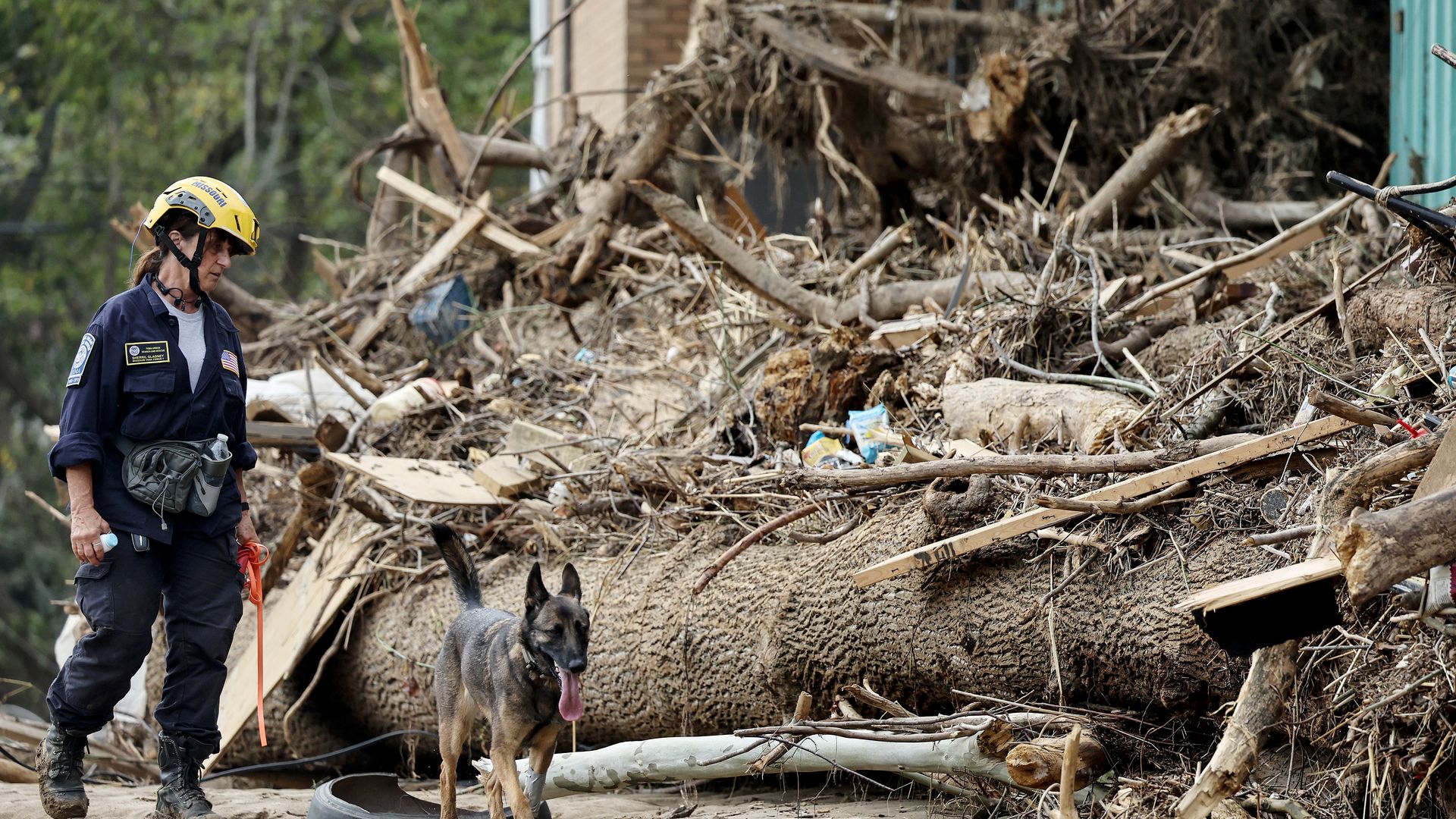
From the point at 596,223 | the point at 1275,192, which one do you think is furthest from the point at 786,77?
the point at 1275,192

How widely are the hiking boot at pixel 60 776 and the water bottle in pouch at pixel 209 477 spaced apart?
0.94 metres

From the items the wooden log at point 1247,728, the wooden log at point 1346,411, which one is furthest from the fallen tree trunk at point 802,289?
the wooden log at point 1247,728

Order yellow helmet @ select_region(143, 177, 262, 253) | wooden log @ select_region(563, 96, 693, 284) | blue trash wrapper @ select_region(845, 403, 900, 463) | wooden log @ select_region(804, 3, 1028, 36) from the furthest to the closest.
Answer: wooden log @ select_region(804, 3, 1028, 36) → wooden log @ select_region(563, 96, 693, 284) → blue trash wrapper @ select_region(845, 403, 900, 463) → yellow helmet @ select_region(143, 177, 262, 253)

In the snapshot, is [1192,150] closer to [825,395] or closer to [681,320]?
[681,320]

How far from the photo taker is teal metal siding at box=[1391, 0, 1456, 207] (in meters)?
6.68

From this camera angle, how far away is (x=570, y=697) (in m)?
3.91

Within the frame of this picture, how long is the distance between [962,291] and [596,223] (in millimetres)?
3147

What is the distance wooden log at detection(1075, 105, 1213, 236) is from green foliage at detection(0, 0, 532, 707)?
15.0 metres

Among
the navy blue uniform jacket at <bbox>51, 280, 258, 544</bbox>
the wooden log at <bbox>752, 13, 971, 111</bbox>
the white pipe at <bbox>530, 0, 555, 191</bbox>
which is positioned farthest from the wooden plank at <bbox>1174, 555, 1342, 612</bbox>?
the white pipe at <bbox>530, 0, 555, 191</bbox>

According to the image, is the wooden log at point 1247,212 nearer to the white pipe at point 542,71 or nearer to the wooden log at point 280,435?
the wooden log at point 280,435

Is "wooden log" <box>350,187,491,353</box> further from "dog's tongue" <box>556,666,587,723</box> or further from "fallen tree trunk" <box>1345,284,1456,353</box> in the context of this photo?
"fallen tree trunk" <box>1345,284,1456,353</box>

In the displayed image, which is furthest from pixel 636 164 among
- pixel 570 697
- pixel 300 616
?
pixel 570 697

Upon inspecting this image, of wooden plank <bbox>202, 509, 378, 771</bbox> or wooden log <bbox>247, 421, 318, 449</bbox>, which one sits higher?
wooden log <bbox>247, 421, 318, 449</bbox>

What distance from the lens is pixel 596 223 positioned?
8.98m
